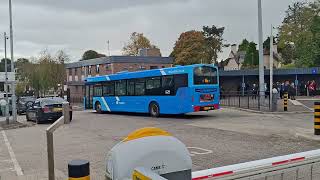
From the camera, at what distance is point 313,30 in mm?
56188

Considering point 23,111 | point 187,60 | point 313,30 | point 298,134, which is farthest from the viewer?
point 187,60

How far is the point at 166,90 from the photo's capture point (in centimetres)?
2195

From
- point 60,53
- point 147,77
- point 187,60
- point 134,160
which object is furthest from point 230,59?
point 134,160

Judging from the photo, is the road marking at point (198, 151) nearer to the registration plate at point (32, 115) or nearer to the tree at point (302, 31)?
the registration plate at point (32, 115)

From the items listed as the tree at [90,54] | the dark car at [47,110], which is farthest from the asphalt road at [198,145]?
the tree at [90,54]

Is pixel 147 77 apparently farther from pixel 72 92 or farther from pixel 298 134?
pixel 72 92

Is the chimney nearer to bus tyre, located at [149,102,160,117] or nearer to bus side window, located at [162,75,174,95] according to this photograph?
bus tyre, located at [149,102,160,117]

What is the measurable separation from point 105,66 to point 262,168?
173ft

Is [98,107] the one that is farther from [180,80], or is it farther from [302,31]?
[302,31]

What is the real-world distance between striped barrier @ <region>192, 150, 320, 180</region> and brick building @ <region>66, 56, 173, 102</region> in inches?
1959

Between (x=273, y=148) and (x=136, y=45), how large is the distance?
71.1 m

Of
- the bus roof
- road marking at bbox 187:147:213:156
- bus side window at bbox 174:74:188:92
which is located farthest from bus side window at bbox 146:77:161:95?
road marking at bbox 187:147:213:156

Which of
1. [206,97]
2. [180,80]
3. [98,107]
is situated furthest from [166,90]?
[98,107]

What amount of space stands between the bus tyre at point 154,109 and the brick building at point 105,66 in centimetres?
3138
